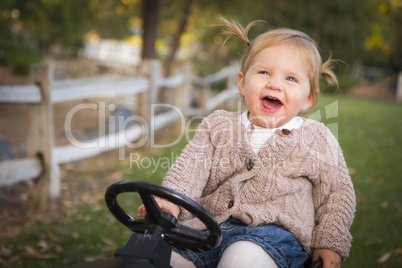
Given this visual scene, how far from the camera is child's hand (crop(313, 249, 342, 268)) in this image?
1869 millimetres

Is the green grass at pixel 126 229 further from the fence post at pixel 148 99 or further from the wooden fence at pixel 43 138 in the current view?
the fence post at pixel 148 99

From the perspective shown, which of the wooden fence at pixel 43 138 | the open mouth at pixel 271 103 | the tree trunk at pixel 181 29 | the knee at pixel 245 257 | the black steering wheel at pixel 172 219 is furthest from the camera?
the tree trunk at pixel 181 29

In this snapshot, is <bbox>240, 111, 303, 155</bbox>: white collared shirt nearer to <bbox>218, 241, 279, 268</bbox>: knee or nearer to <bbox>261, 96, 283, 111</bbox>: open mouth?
<bbox>261, 96, 283, 111</bbox>: open mouth

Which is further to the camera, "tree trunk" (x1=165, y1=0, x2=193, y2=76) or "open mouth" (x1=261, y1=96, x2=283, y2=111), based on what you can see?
"tree trunk" (x1=165, y1=0, x2=193, y2=76)

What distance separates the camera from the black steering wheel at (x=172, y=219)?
152 cm

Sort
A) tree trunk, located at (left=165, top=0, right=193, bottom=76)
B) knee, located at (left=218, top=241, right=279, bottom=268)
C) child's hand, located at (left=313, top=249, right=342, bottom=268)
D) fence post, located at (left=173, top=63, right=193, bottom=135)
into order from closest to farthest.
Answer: knee, located at (left=218, top=241, right=279, bottom=268)
child's hand, located at (left=313, top=249, right=342, bottom=268)
fence post, located at (left=173, top=63, right=193, bottom=135)
tree trunk, located at (left=165, top=0, right=193, bottom=76)

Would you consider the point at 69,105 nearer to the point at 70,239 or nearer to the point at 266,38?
the point at 70,239

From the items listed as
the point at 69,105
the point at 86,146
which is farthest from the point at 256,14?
the point at 86,146

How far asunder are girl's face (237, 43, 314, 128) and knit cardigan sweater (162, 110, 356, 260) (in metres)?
0.13

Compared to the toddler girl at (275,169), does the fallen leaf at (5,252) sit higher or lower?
lower

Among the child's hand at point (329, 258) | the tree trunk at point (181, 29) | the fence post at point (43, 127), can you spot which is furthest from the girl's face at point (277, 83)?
the tree trunk at point (181, 29)

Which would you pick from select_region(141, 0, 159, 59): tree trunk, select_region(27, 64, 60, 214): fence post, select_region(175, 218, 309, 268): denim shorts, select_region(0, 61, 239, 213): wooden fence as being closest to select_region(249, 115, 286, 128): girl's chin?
select_region(175, 218, 309, 268): denim shorts

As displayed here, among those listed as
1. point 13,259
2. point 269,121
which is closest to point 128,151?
point 13,259

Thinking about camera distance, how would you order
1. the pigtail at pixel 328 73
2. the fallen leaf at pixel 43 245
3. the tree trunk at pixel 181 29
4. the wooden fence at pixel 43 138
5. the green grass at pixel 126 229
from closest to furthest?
the pigtail at pixel 328 73 < the green grass at pixel 126 229 < the fallen leaf at pixel 43 245 < the wooden fence at pixel 43 138 < the tree trunk at pixel 181 29
